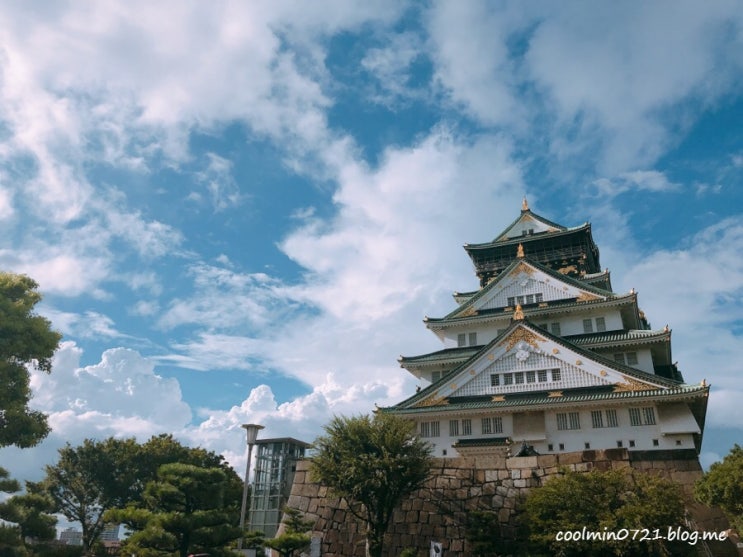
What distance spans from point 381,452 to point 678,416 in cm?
1720

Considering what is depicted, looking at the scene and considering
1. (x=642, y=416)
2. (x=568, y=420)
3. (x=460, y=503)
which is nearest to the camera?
(x=460, y=503)

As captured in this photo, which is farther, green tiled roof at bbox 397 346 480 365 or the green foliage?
green tiled roof at bbox 397 346 480 365

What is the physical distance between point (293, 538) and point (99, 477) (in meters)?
29.3

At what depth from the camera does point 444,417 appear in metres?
33.6

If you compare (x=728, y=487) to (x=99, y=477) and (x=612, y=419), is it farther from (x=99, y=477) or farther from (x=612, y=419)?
(x=99, y=477)

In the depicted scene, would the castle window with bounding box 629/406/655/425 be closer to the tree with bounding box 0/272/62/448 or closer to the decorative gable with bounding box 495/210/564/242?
the decorative gable with bounding box 495/210/564/242

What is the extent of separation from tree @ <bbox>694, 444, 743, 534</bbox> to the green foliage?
3.34 ft

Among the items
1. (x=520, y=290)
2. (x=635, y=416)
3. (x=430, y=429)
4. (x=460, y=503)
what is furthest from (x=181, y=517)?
(x=520, y=290)

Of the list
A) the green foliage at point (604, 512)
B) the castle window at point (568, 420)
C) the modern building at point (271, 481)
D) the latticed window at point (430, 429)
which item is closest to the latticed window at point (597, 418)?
the castle window at point (568, 420)

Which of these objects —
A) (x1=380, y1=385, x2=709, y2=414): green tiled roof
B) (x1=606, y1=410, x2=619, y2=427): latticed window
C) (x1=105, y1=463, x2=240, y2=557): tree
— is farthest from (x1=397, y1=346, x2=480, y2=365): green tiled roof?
(x1=105, y1=463, x2=240, y2=557): tree

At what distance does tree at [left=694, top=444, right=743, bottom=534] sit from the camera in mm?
18953

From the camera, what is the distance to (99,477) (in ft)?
144

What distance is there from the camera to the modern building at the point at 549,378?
97.1ft

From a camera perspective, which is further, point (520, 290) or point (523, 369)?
point (520, 290)
